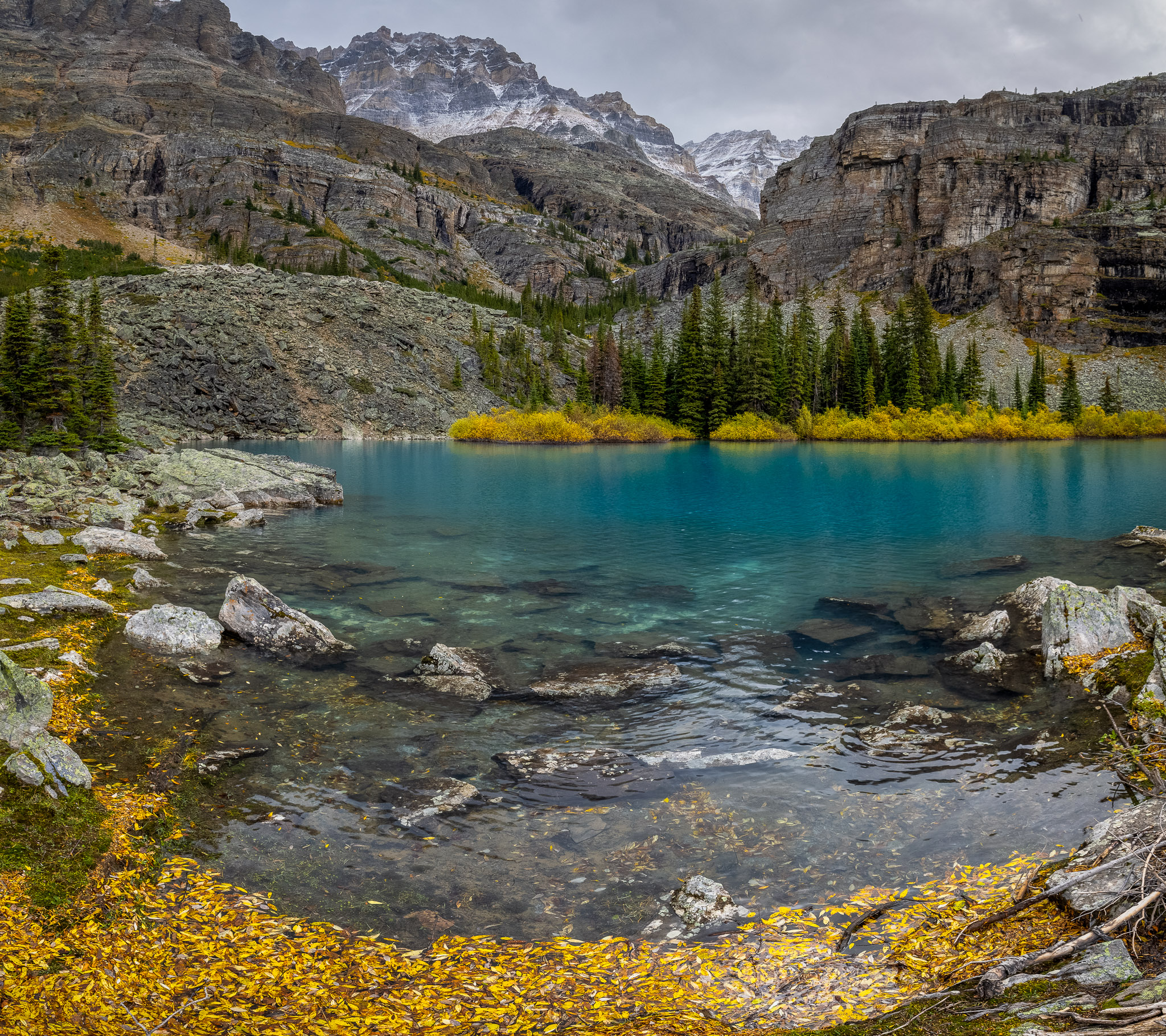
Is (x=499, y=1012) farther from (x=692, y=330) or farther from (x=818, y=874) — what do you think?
(x=692, y=330)

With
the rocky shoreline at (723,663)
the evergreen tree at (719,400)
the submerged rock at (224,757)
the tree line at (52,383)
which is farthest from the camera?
the evergreen tree at (719,400)

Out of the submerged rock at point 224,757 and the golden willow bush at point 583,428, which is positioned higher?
the golden willow bush at point 583,428

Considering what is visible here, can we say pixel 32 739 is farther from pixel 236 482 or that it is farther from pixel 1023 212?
pixel 1023 212

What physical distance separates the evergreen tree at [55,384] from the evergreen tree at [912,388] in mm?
113135

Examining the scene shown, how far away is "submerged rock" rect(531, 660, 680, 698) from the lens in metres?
14.4

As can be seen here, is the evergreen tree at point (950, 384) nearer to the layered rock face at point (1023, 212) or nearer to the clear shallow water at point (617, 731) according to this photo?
the layered rock face at point (1023, 212)

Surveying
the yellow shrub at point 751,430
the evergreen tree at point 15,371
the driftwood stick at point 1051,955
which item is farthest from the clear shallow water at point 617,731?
the yellow shrub at point 751,430

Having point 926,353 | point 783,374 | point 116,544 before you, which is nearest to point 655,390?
point 783,374

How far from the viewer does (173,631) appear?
51.4ft

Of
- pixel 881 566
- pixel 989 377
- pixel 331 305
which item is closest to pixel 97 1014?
pixel 881 566

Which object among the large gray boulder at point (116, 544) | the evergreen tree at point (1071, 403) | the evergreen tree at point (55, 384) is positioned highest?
the evergreen tree at point (1071, 403)

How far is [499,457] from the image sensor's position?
8531 cm

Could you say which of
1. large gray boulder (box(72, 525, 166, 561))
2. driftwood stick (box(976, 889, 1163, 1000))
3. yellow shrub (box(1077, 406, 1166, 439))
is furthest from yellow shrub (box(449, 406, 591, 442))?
driftwood stick (box(976, 889, 1163, 1000))

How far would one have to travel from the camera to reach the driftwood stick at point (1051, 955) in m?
5.07
